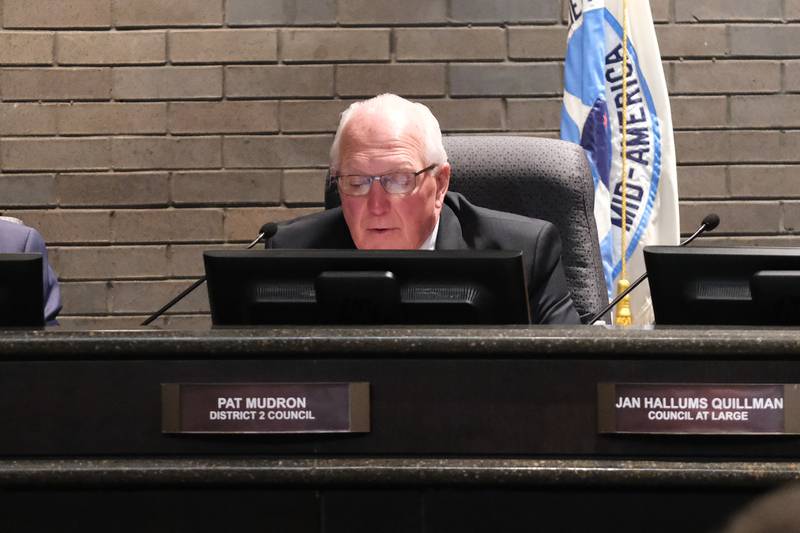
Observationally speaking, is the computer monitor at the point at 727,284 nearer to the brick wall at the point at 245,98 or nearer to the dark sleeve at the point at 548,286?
the dark sleeve at the point at 548,286

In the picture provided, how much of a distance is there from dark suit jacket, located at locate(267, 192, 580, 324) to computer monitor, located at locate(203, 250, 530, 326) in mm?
688

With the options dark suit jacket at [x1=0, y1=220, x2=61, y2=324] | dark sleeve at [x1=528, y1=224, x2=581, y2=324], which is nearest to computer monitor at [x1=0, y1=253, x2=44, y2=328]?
dark sleeve at [x1=528, y1=224, x2=581, y2=324]

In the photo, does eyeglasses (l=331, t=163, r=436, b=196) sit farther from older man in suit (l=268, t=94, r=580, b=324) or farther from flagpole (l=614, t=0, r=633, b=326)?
flagpole (l=614, t=0, r=633, b=326)

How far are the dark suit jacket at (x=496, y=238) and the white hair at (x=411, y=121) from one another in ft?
0.33

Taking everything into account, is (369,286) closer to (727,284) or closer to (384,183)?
(727,284)

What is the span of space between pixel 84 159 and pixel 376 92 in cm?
98

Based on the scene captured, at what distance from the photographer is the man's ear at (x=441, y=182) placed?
2.02 metres

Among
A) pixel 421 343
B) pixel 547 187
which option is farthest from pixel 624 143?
pixel 421 343

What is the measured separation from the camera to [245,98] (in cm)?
344

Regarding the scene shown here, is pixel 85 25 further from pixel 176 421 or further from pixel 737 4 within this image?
pixel 176 421

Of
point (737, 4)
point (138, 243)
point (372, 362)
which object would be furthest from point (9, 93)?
point (372, 362)

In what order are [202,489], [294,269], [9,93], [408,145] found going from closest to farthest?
[202,489]
[294,269]
[408,145]
[9,93]

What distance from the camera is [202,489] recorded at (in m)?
0.97

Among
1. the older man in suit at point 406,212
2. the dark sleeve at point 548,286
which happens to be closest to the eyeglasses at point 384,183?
the older man in suit at point 406,212
